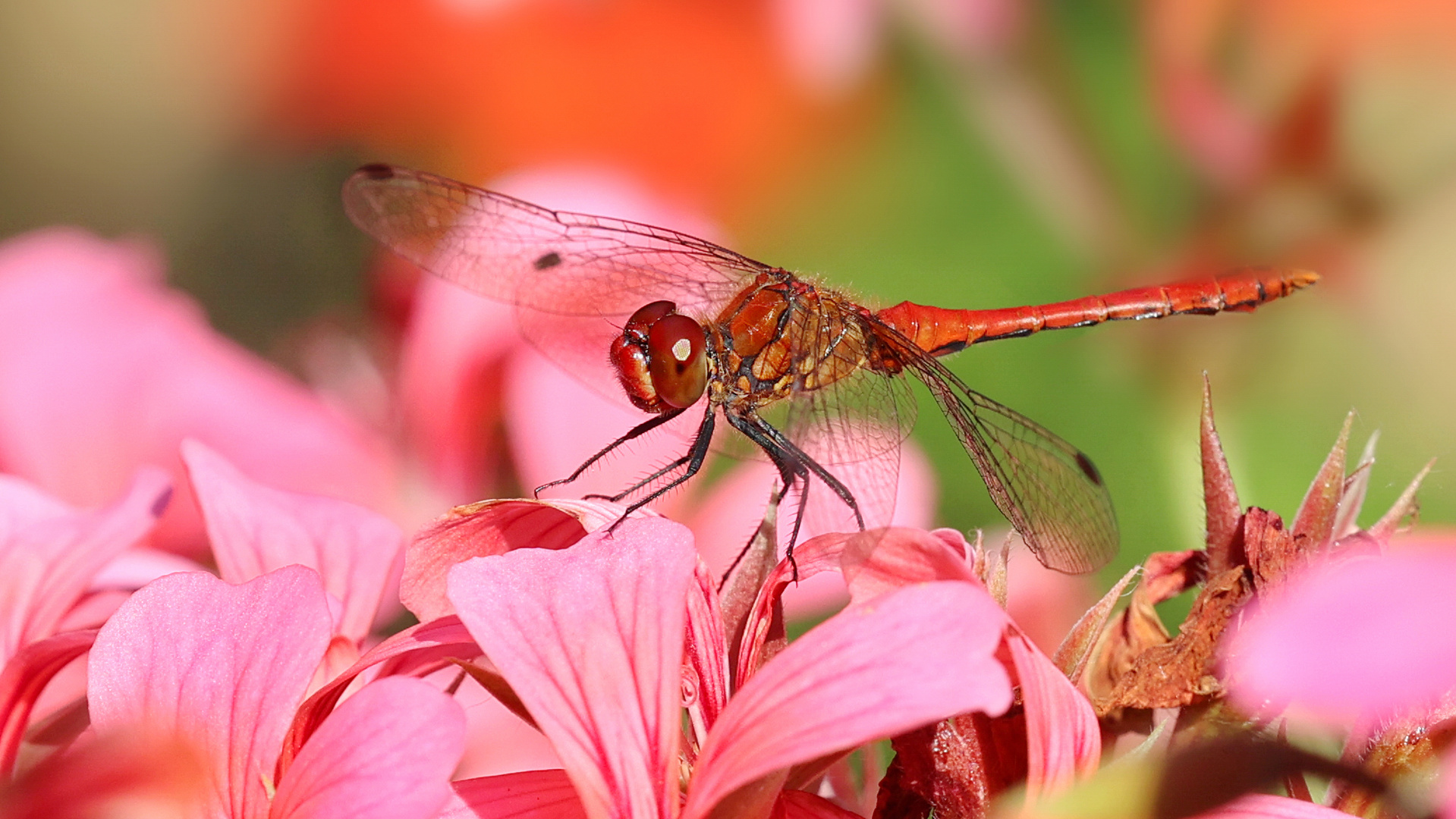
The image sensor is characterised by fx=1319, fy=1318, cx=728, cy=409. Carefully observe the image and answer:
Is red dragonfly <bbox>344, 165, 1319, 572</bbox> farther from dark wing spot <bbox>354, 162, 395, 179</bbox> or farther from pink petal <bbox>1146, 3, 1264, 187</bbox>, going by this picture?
pink petal <bbox>1146, 3, 1264, 187</bbox>

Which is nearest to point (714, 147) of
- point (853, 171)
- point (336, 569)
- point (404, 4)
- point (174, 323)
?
point (853, 171)

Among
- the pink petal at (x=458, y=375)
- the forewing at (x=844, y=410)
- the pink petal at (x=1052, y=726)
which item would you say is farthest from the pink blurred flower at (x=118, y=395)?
the pink petal at (x=1052, y=726)

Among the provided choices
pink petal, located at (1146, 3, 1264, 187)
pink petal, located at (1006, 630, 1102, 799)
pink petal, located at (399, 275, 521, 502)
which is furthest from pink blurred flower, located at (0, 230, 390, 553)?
pink petal, located at (1146, 3, 1264, 187)

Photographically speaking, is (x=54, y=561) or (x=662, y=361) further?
(x=662, y=361)

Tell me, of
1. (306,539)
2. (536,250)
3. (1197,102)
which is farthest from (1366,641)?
(1197,102)

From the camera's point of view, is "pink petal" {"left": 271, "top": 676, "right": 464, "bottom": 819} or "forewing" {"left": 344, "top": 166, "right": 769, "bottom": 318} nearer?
"pink petal" {"left": 271, "top": 676, "right": 464, "bottom": 819}

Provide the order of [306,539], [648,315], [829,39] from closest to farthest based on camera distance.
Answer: [306,539] → [648,315] → [829,39]

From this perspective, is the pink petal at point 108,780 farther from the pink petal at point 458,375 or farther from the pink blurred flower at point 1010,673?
the pink petal at point 458,375

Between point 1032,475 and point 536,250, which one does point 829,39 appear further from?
point 1032,475
